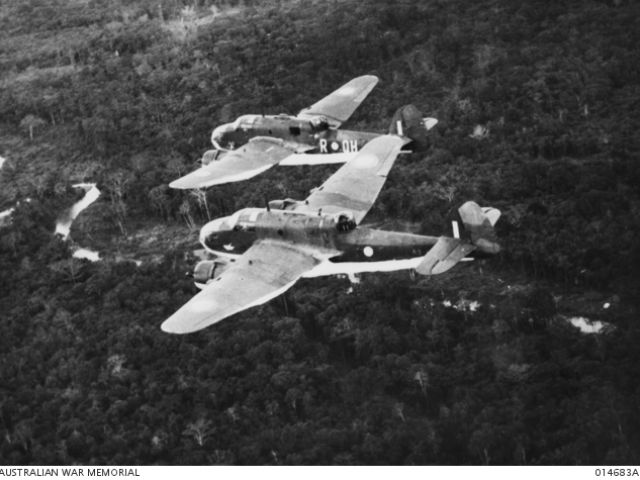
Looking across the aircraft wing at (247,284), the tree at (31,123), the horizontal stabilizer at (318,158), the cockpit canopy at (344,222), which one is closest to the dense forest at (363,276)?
the tree at (31,123)

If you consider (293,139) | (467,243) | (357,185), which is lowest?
(293,139)

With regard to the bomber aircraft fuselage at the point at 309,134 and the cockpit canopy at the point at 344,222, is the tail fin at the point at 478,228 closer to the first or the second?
the cockpit canopy at the point at 344,222

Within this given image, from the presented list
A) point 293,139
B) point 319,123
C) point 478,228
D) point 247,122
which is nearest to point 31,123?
point 247,122

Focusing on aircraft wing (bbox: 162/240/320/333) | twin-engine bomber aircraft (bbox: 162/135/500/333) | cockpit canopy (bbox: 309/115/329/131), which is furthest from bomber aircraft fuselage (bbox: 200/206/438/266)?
cockpit canopy (bbox: 309/115/329/131)

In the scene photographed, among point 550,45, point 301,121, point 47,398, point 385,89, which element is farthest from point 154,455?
point 550,45

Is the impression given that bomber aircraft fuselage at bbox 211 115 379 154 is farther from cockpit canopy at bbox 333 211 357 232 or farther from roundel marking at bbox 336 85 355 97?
cockpit canopy at bbox 333 211 357 232

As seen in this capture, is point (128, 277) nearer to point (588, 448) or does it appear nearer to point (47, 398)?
point (47, 398)

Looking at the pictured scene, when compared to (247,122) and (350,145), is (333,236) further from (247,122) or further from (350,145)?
(247,122)
